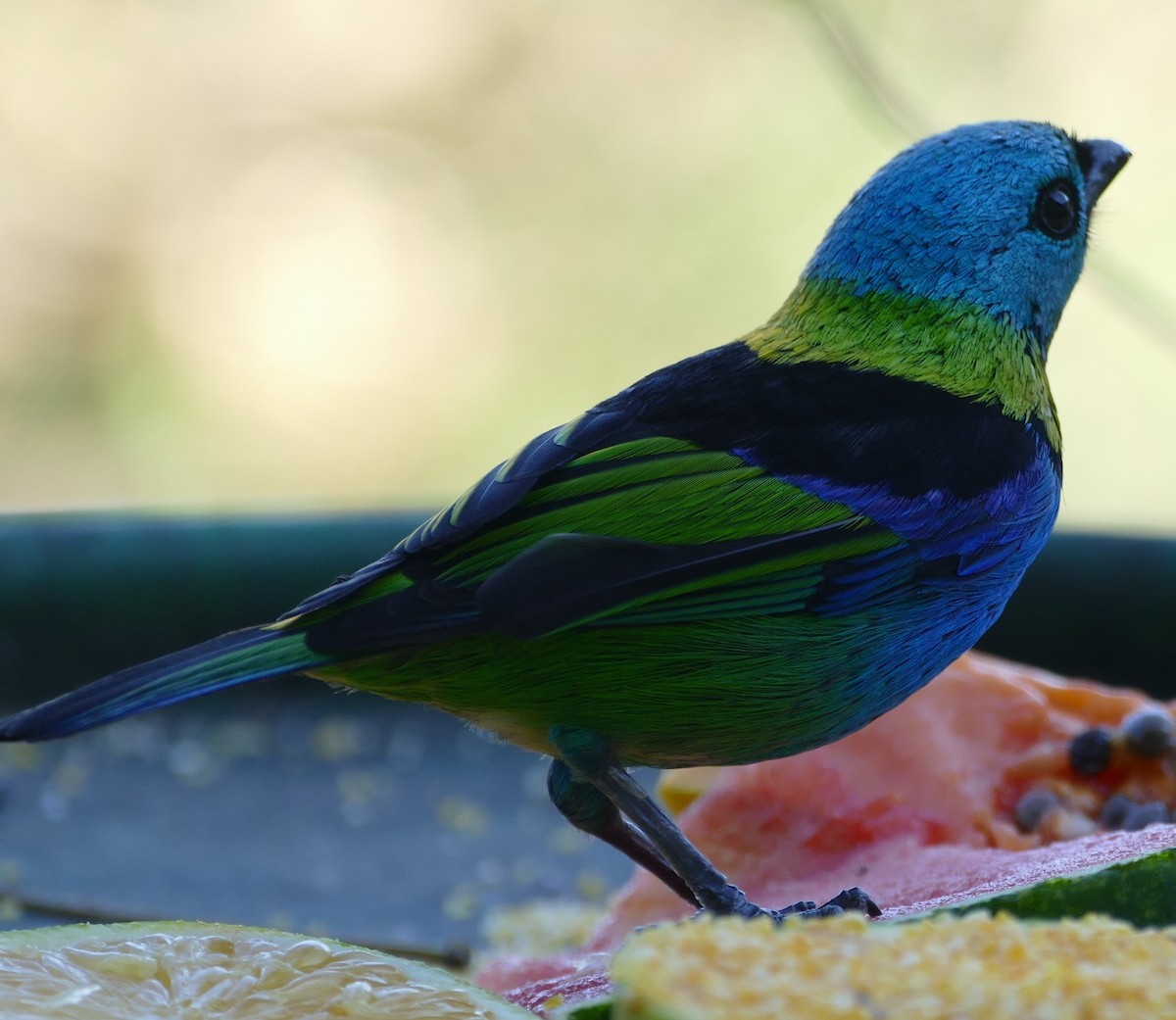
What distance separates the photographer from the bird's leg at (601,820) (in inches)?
115

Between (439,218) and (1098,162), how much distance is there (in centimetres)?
612

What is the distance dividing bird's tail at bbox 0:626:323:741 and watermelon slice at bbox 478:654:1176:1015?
0.77 meters

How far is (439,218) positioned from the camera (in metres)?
9.11

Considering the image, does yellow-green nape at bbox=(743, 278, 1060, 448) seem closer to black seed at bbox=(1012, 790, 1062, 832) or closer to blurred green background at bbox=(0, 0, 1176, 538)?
black seed at bbox=(1012, 790, 1062, 832)

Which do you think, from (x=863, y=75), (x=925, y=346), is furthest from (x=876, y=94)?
(x=925, y=346)

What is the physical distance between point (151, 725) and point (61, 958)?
222 centimetres

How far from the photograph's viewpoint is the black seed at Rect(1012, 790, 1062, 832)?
129 inches

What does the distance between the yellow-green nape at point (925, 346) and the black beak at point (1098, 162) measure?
397mm

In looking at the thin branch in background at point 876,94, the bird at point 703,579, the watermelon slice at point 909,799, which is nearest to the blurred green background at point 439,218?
the thin branch in background at point 876,94

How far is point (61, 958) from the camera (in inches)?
93.5

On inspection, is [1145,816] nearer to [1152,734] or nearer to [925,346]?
[1152,734]

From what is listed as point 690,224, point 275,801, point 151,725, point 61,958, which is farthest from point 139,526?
point 690,224

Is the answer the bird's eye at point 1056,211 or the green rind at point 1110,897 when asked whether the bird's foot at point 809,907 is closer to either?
the green rind at point 1110,897

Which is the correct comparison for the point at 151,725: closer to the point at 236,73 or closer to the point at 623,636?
the point at 623,636
